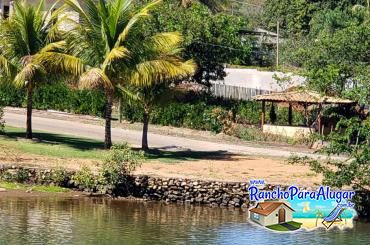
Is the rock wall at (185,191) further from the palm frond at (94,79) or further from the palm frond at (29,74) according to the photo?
the palm frond at (29,74)

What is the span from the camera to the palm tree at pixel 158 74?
1452 inches

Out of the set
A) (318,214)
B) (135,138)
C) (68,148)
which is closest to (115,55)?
(68,148)

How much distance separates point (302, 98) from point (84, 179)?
18.7 meters

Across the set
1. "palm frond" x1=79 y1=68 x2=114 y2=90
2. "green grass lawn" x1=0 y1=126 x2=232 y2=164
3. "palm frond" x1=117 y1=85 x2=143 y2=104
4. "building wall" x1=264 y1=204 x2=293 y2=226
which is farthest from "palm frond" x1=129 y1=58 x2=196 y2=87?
"building wall" x1=264 y1=204 x2=293 y2=226

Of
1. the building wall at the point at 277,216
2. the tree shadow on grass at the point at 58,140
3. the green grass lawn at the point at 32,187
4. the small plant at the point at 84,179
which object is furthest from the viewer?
the tree shadow on grass at the point at 58,140

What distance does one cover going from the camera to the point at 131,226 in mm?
26484

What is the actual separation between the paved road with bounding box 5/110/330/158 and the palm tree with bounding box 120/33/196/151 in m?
3.31

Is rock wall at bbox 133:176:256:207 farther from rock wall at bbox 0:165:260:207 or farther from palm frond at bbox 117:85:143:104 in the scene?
palm frond at bbox 117:85:143:104

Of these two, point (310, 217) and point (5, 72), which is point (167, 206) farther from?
point (5, 72)

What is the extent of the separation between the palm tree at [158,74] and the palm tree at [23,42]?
12.9 feet

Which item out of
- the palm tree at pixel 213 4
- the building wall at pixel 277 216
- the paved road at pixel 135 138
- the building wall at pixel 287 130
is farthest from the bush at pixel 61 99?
the building wall at pixel 277 216

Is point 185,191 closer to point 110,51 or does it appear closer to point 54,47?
point 110,51

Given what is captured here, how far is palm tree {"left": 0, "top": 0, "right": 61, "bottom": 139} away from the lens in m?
37.5

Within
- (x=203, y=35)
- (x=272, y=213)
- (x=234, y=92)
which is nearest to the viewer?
(x=272, y=213)
